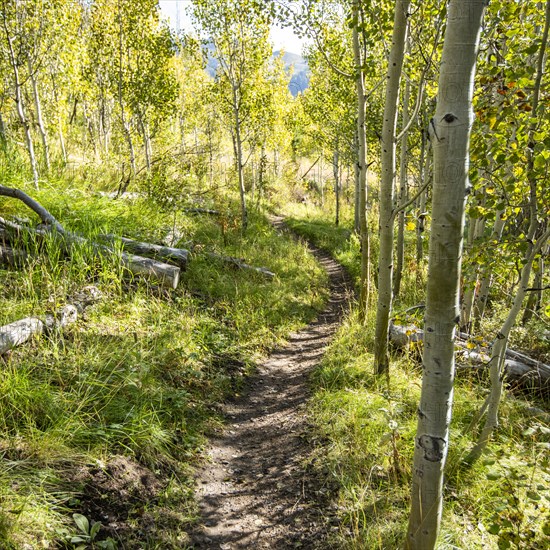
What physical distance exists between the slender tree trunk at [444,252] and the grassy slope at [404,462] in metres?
0.33

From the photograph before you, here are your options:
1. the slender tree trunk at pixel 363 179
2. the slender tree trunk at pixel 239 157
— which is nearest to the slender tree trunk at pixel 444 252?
the slender tree trunk at pixel 363 179

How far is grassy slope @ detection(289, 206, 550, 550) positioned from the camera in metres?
2.49

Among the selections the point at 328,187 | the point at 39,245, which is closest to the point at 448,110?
the point at 39,245

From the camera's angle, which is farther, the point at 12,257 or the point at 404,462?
the point at 12,257

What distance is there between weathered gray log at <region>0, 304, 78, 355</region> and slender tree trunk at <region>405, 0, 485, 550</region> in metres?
3.55

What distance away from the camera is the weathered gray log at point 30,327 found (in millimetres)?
3512

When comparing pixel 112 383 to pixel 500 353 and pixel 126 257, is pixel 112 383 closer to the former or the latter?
pixel 126 257

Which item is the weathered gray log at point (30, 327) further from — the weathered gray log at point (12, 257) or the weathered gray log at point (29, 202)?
the weathered gray log at point (29, 202)

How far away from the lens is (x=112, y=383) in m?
3.83

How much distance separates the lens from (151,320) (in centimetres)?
533

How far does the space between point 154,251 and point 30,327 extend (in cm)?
297

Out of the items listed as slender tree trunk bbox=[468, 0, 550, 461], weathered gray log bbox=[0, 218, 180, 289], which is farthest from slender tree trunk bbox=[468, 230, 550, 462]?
weathered gray log bbox=[0, 218, 180, 289]

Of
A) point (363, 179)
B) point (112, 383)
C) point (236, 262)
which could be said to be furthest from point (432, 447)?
point (236, 262)

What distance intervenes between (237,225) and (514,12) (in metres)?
9.27
